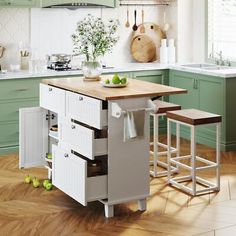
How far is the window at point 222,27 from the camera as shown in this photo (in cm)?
683

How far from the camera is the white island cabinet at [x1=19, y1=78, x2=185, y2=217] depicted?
13.5 ft

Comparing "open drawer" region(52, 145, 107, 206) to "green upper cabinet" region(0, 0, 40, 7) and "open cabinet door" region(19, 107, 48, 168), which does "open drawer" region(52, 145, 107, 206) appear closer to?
"open cabinet door" region(19, 107, 48, 168)

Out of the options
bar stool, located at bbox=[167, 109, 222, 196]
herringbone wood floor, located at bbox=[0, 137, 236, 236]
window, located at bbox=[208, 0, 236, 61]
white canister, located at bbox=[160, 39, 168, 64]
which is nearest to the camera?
herringbone wood floor, located at bbox=[0, 137, 236, 236]

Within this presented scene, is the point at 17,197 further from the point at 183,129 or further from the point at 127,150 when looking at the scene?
the point at 183,129

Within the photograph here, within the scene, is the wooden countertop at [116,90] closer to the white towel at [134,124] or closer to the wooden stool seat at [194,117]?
the white towel at [134,124]

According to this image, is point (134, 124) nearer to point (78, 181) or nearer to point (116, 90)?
point (116, 90)

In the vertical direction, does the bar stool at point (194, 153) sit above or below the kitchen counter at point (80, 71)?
below

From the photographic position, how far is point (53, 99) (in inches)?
190

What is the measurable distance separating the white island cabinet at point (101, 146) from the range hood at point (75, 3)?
2073mm

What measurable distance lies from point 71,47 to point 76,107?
2.69m

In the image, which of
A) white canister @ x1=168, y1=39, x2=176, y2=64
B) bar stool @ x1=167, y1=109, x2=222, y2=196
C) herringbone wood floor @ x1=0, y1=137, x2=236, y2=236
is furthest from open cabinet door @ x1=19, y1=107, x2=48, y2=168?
white canister @ x1=168, y1=39, x2=176, y2=64

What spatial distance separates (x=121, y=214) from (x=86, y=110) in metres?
0.85

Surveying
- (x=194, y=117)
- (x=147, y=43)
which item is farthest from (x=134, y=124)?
(x=147, y=43)

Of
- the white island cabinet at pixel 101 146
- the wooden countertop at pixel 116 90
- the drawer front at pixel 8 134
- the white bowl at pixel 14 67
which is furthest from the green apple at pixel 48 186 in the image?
the white bowl at pixel 14 67
